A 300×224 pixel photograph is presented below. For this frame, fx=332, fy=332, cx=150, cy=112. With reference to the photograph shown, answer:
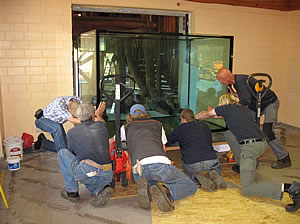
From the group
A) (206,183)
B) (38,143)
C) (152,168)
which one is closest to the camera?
(152,168)

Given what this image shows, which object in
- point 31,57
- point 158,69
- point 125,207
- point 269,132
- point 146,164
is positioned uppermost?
point 31,57

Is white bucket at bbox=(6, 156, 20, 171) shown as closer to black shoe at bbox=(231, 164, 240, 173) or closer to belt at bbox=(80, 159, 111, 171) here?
belt at bbox=(80, 159, 111, 171)

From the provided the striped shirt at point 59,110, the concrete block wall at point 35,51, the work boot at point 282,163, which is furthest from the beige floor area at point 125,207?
the concrete block wall at point 35,51

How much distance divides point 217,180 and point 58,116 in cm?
228

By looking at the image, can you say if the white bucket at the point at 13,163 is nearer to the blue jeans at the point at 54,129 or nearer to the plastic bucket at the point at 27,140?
the blue jeans at the point at 54,129

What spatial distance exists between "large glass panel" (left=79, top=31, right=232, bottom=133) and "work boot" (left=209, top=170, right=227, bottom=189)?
1788mm

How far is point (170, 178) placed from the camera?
3400mm

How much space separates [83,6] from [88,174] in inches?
136

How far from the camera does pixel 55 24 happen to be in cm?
554

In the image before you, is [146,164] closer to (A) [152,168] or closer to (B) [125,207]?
(A) [152,168]

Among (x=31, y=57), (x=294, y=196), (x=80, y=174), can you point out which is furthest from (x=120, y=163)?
(x=31, y=57)

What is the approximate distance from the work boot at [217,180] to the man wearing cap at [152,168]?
35cm

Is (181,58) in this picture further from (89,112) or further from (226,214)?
(226,214)

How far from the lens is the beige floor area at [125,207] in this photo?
124 inches
